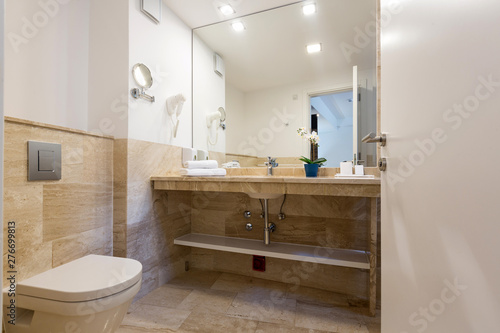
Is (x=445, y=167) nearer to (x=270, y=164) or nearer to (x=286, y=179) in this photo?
(x=286, y=179)

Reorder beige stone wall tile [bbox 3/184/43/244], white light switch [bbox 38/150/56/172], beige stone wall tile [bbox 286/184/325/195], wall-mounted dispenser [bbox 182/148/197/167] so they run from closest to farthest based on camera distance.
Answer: beige stone wall tile [bbox 3/184/43/244] < white light switch [bbox 38/150/56/172] < beige stone wall tile [bbox 286/184/325/195] < wall-mounted dispenser [bbox 182/148/197/167]

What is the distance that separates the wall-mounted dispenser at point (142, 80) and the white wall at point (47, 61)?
14.9 inches

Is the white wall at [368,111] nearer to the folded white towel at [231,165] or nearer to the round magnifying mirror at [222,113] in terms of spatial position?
the folded white towel at [231,165]

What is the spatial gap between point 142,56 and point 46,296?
59.2 inches

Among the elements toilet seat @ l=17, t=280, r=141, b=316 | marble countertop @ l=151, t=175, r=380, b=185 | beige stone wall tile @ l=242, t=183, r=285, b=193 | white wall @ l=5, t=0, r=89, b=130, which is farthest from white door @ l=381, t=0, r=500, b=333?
white wall @ l=5, t=0, r=89, b=130

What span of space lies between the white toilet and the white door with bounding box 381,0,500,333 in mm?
1053

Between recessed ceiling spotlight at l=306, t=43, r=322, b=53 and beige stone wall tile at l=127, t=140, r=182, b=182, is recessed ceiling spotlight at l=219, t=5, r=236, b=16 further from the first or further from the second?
beige stone wall tile at l=127, t=140, r=182, b=182

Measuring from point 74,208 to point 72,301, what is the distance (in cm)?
63

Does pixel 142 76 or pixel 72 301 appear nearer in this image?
pixel 72 301

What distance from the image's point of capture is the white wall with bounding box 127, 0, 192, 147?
→ 1592 mm

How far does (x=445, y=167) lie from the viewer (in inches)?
19.4

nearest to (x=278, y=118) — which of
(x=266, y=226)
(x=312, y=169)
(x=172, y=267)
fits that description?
(x=312, y=169)

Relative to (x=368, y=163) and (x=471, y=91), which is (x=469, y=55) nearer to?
(x=471, y=91)

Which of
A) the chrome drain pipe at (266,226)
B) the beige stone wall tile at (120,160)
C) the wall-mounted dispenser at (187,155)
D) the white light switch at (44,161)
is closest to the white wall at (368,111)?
the chrome drain pipe at (266,226)
